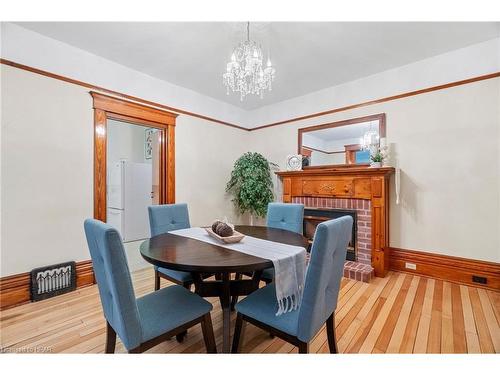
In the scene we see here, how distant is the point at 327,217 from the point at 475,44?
2.48 meters

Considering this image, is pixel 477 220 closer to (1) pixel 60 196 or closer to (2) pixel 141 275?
(2) pixel 141 275

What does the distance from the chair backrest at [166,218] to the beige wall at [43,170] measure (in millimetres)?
1003

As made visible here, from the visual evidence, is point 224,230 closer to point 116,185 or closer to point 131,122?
point 131,122

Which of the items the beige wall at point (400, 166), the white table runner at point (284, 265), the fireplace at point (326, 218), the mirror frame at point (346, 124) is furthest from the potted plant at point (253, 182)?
the white table runner at point (284, 265)

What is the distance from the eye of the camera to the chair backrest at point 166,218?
7.22 feet

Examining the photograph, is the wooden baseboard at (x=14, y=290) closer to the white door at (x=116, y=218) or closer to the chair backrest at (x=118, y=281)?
the chair backrest at (x=118, y=281)

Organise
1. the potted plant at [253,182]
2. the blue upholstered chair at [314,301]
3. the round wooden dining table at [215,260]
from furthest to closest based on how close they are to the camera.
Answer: the potted plant at [253,182] → the round wooden dining table at [215,260] → the blue upholstered chair at [314,301]

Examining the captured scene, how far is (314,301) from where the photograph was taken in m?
1.13

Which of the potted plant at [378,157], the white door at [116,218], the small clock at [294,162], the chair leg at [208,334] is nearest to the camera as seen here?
the chair leg at [208,334]

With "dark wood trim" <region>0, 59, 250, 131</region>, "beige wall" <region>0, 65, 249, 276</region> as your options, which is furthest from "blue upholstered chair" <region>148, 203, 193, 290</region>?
"dark wood trim" <region>0, 59, 250, 131</region>

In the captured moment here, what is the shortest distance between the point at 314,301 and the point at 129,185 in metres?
4.37

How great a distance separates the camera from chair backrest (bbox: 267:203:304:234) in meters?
2.30

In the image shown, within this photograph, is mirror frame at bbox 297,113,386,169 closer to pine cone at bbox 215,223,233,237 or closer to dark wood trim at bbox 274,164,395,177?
dark wood trim at bbox 274,164,395,177

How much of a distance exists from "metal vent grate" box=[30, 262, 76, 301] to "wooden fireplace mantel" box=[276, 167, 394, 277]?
305 centimetres
